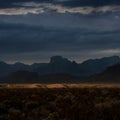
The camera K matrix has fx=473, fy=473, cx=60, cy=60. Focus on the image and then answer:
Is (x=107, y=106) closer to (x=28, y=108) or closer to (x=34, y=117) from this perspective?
(x=34, y=117)

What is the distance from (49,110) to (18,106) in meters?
4.97

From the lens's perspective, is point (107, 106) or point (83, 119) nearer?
point (83, 119)

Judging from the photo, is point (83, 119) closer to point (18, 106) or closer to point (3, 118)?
point (3, 118)

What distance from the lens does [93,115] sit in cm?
2188

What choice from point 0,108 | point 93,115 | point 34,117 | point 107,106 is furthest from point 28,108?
point 93,115

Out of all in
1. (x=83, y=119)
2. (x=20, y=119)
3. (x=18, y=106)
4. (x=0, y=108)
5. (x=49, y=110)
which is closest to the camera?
(x=83, y=119)

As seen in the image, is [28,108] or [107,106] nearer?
[107,106]

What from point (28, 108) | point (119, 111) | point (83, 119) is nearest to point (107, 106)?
point (119, 111)

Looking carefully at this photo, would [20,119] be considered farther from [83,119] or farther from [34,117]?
[83,119]

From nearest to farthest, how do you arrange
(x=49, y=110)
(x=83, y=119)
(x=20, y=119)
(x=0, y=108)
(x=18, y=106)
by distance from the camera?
(x=83, y=119) → (x=20, y=119) → (x=49, y=110) → (x=0, y=108) → (x=18, y=106)

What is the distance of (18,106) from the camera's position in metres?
33.0

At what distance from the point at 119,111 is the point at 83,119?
2180 mm

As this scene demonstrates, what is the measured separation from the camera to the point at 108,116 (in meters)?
21.6

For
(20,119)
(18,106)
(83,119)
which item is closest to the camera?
(83,119)
